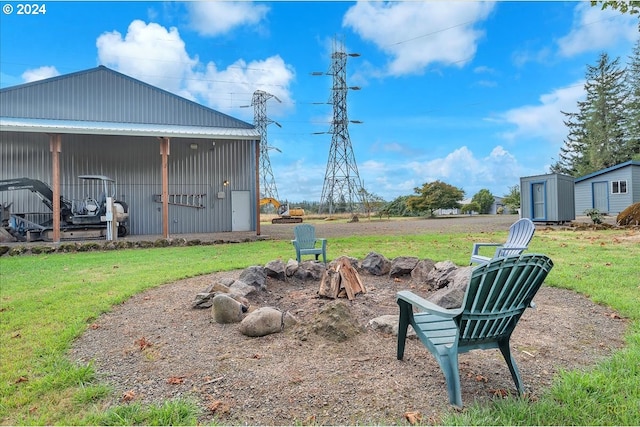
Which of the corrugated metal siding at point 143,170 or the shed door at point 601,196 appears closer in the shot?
the corrugated metal siding at point 143,170

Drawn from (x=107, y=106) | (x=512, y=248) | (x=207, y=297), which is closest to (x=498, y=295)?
(x=207, y=297)

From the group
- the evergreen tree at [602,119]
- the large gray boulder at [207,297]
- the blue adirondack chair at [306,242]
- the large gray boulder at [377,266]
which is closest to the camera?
the large gray boulder at [207,297]

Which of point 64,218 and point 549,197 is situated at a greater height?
point 549,197

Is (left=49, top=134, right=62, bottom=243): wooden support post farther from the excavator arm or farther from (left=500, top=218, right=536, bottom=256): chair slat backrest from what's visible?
(left=500, top=218, right=536, bottom=256): chair slat backrest

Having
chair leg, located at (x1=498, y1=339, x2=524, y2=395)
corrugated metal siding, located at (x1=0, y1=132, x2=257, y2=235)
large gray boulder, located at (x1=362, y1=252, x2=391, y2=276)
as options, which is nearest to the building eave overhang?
corrugated metal siding, located at (x1=0, y1=132, x2=257, y2=235)

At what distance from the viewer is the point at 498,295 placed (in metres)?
2.03

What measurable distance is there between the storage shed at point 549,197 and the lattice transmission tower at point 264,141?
23.5 m

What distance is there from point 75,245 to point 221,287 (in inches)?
335

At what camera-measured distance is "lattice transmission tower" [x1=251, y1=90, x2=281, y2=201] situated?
3706 centimetres

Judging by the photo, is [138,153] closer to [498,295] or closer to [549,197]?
[498,295]

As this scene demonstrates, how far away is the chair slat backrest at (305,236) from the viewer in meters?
6.08

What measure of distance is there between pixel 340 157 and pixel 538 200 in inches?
709

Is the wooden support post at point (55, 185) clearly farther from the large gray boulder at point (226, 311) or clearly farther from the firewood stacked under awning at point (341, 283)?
the firewood stacked under awning at point (341, 283)

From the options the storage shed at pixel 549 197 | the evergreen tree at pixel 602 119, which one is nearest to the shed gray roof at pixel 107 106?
the storage shed at pixel 549 197
